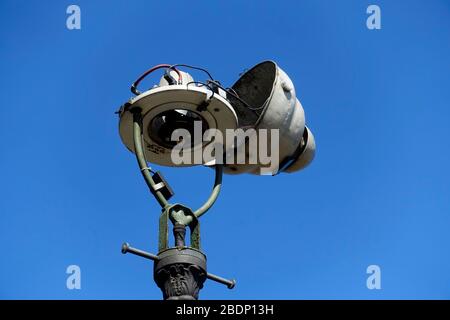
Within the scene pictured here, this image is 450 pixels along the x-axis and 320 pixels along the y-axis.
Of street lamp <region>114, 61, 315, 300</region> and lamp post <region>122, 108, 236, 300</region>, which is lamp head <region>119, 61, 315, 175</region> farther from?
lamp post <region>122, 108, 236, 300</region>

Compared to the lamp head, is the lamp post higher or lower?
lower

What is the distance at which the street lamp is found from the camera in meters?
14.2

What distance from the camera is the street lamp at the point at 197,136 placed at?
46.5ft

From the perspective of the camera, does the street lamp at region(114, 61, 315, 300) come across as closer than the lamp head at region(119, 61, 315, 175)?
Yes

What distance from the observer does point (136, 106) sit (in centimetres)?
1593

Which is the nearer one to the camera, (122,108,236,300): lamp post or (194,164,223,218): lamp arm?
(122,108,236,300): lamp post

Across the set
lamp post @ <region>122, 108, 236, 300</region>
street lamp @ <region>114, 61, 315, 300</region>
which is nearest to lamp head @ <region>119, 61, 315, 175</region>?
street lamp @ <region>114, 61, 315, 300</region>

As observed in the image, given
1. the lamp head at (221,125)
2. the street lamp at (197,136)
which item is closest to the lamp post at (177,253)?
the street lamp at (197,136)

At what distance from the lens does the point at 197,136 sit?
1658 centimetres

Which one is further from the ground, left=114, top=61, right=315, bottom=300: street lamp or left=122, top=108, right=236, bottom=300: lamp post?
left=114, top=61, right=315, bottom=300: street lamp
